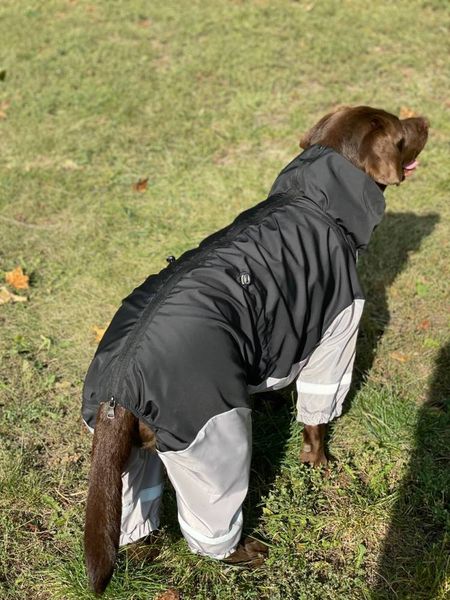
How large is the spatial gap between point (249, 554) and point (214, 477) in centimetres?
75

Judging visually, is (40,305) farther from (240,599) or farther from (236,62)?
(236,62)

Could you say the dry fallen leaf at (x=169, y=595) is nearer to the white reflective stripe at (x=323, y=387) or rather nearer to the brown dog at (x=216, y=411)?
the brown dog at (x=216, y=411)

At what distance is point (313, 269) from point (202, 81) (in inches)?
174

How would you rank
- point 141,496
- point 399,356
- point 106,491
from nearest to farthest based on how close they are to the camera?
point 106,491
point 141,496
point 399,356

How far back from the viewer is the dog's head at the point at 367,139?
125 inches

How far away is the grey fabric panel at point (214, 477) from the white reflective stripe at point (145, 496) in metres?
0.23

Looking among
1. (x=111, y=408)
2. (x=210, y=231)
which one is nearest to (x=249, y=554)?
(x=111, y=408)

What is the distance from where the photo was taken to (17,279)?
467 cm

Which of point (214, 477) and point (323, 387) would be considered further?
point (323, 387)

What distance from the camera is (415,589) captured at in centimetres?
288

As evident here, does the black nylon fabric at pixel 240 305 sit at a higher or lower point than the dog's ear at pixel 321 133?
lower

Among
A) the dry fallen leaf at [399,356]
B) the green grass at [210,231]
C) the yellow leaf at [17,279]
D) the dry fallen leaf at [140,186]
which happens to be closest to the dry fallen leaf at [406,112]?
the green grass at [210,231]

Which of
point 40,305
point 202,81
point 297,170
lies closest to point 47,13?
point 202,81

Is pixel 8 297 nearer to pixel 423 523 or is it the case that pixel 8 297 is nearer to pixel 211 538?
pixel 211 538
